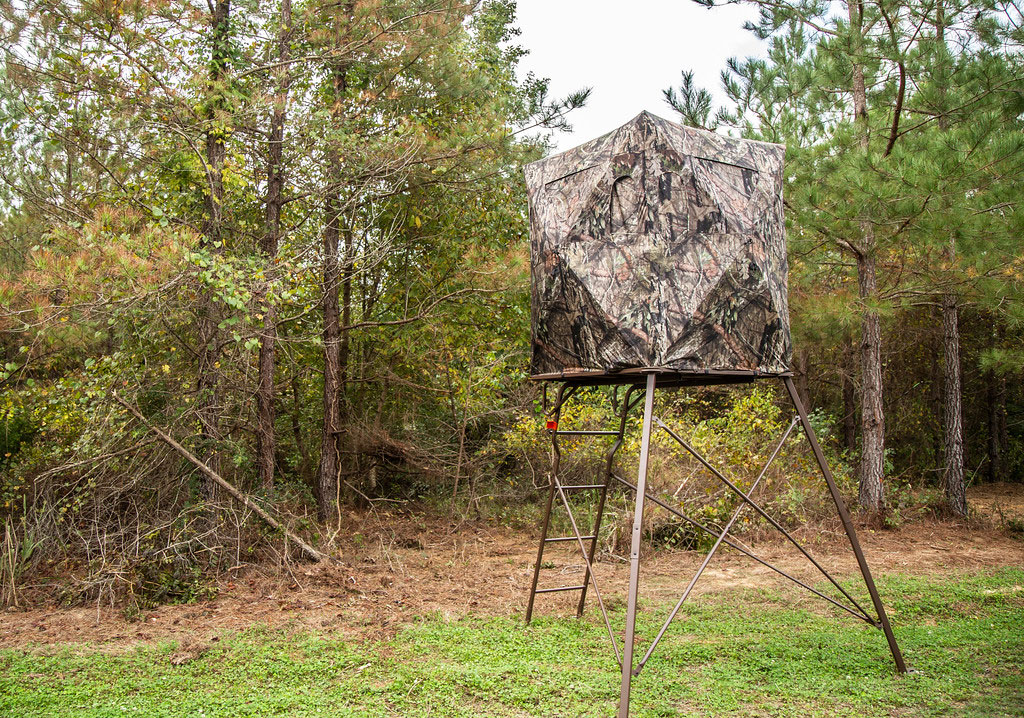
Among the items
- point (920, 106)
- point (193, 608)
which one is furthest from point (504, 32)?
point (193, 608)

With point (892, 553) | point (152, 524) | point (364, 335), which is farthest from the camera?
point (364, 335)

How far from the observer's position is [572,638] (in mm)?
5230

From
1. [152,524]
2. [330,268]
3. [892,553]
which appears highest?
[330,268]

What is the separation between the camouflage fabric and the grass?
5.78 feet

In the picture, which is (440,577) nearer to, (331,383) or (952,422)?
(331,383)

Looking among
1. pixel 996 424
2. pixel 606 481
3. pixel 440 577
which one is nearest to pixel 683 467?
pixel 440 577

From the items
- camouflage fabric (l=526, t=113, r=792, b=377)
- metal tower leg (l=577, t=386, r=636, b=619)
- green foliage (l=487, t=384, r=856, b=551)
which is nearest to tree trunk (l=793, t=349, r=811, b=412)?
green foliage (l=487, t=384, r=856, b=551)

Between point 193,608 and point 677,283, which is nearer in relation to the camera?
point 677,283

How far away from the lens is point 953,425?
9.95 m

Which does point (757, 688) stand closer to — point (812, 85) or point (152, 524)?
point (152, 524)

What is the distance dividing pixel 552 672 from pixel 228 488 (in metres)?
3.59

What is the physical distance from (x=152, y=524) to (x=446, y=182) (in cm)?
465

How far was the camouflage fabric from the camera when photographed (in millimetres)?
4129

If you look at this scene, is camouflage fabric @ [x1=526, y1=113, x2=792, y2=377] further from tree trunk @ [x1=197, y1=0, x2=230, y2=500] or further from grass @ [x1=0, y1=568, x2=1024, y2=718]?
tree trunk @ [x1=197, y1=0, x2=230, y2=500]
